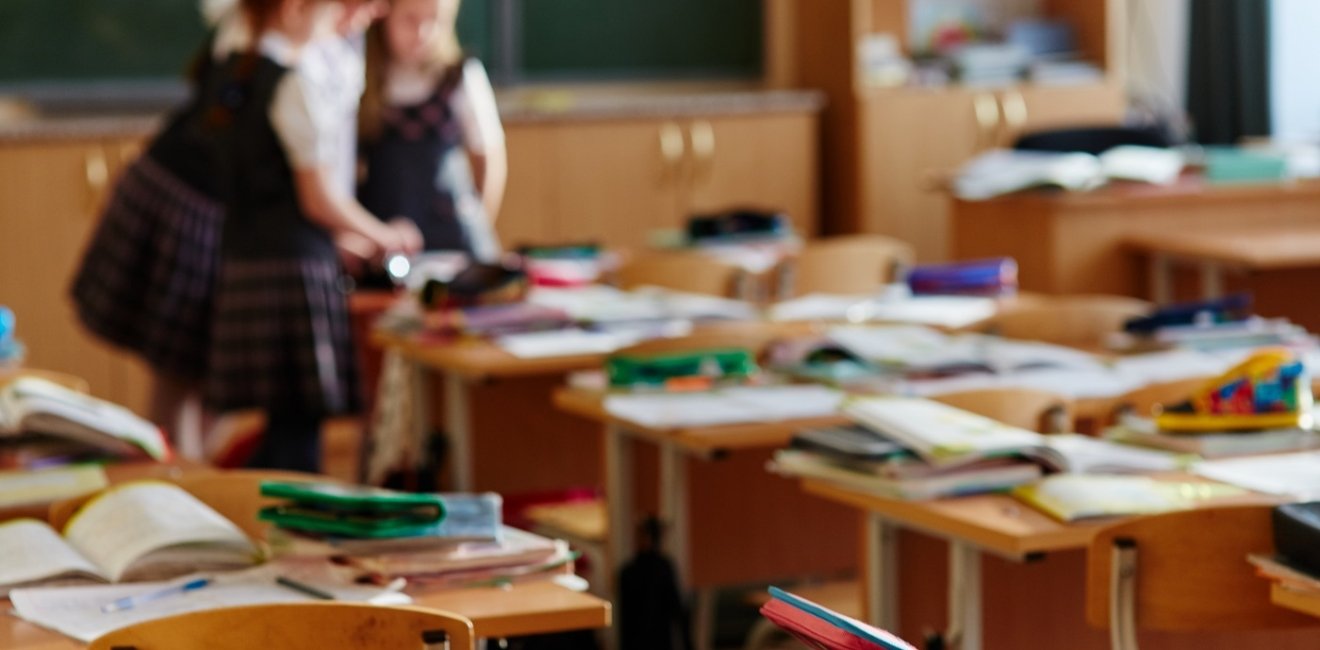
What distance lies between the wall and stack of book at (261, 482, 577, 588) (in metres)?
5.94

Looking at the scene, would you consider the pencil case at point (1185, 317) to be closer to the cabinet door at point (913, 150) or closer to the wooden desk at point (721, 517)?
the wooden desk at point (721, 517)

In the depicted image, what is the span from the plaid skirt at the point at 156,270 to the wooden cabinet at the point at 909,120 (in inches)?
124

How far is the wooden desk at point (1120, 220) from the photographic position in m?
6.00

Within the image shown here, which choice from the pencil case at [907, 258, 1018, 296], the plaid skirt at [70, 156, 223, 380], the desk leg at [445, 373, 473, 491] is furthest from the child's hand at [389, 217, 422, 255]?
the pencil case at [907, 258, 1018, 296]

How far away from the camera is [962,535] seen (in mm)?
2689

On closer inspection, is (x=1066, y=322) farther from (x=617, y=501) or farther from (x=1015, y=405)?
(x=617, y=501)

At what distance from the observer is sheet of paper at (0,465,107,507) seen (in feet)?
9.67

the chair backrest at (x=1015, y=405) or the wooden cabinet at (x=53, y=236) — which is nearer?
the chair backrest at (x=1015, y=405)

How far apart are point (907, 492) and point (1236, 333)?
57.1 inches

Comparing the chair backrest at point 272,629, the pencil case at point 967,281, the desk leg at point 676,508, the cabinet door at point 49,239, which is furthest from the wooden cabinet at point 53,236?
the chair backrest at point 272,629

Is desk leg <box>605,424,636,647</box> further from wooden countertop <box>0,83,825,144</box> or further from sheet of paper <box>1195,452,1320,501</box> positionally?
wooden countertop <box>0,83,825,144</box>

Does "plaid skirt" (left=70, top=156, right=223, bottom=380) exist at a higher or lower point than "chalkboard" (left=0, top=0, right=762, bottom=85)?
lower

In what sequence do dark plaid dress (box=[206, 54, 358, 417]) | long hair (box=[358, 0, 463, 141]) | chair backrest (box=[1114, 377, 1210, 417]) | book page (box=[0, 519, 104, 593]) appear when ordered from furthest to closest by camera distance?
long hair (box=[358, 0, 463, 141]) → dark plaid dress (box=[206, 54, 358, 417]) → chair backrest (box=[1114, 377, 1210, 417]) → book page (box=[0, 519, 104, 593])

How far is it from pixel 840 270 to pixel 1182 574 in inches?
118
